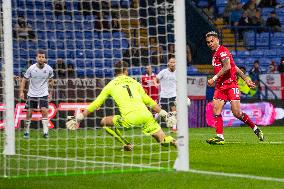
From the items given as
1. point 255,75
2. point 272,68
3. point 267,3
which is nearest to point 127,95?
point 255,75

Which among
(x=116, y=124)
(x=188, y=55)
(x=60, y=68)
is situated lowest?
(x=116, y=124)

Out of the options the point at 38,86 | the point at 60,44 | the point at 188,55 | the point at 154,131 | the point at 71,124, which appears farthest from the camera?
the point at 188,55

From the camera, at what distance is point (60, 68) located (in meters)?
21.9

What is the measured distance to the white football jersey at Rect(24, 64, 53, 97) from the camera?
19.8 m

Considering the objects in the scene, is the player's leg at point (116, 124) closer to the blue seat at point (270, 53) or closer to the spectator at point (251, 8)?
the blue seat at point (270, 53)

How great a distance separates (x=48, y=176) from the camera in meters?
10.8

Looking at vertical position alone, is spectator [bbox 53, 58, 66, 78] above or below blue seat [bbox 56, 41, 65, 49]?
below

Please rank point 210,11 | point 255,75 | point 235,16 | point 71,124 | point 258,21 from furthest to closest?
point 210,11, point 235,16, point 258,21, point 255,75, point 71,124

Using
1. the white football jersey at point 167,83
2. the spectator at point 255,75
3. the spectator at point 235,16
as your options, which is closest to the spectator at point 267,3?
the spectator at point 235,16

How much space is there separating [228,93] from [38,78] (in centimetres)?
493

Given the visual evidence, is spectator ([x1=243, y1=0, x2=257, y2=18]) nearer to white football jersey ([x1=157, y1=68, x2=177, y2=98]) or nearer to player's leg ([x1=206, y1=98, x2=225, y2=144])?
white football jersey ([x1=157, y1=68, x2=177, y2=98])

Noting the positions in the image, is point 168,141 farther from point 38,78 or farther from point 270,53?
point 270,53

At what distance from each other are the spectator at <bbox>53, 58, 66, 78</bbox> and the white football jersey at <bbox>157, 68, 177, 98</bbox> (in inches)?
92.0

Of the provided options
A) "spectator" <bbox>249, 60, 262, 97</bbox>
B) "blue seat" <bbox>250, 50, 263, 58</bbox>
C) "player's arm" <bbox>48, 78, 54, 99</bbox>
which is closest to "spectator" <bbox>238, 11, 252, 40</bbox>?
"blue seat" <bbox>250, 50, 263, 58</bbox>
